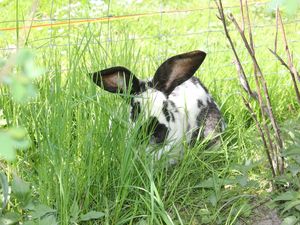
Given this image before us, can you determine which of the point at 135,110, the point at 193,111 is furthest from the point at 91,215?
the point at 193,111

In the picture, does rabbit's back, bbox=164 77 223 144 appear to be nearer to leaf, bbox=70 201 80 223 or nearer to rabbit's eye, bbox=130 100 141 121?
rabbit's eye, bbox=130 100 141 121

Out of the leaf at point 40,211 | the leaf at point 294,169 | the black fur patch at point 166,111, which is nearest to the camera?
the leaf at point 40,211

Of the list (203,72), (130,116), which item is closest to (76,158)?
(130,116)

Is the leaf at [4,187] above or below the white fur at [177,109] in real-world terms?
below

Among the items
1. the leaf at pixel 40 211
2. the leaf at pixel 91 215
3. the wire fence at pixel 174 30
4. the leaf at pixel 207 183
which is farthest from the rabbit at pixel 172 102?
the wire fence at pixel 174 30

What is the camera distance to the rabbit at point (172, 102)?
10.6 ft

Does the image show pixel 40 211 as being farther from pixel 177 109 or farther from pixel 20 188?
pixel 177 109

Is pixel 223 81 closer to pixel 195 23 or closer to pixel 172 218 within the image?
pixel 172 218

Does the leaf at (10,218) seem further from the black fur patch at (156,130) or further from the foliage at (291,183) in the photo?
the foliage at (291,183)

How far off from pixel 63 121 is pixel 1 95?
27.4 inches

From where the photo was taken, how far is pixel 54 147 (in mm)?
2803

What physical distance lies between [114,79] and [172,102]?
445mm

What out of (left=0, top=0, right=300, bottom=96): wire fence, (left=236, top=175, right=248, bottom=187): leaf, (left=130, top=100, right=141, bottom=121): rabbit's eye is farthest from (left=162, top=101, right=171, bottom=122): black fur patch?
(left=0, top=0, right=300, bottom=96): wire fence

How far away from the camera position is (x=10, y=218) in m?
2.72
